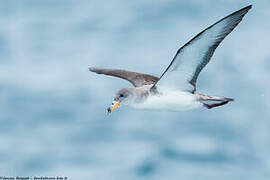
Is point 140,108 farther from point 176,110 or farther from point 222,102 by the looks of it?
point 222,102

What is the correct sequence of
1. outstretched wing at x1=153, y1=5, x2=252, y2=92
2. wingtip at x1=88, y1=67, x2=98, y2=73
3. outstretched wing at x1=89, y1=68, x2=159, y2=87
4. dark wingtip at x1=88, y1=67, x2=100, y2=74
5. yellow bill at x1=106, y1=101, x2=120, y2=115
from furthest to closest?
wingtip at x1=88, y1=67, x2=98, y2=73 < dark wingtip at x1=88, y1=67, x2=100, y2=74 < outstretched wing at x1=89, y1=68, x2=159, y2=87 < yellow bill at x1=106, y1=101, x2=120, y2=115 < outstretched wing at x1=153, y1=5, x2=252, y2=92

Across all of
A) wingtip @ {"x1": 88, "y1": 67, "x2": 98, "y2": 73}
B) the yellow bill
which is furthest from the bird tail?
wingtip @ {"x1": 88, "y1": 67, "x2": 98, "y2": 73}

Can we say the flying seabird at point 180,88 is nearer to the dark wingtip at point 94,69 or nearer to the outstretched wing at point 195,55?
the outstretched wing at point 195,55

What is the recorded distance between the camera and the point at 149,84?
15.5 m

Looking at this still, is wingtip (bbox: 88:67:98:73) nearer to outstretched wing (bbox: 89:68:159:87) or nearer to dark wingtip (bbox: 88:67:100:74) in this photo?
dark wingtip (bbox: 88:67:100:74)

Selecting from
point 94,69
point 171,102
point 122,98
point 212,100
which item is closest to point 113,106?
point 122,98

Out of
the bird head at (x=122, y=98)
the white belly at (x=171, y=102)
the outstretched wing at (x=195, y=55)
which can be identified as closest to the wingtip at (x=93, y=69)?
the bird head at (x=122, y=98)

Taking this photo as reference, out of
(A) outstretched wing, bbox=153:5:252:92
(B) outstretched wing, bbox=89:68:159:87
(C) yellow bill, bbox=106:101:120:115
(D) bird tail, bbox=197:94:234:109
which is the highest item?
(B) outstretched wing, bbox=89:68:159:87

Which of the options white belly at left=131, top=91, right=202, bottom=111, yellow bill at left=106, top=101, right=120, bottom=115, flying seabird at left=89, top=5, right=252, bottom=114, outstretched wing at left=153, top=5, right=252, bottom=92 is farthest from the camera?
yellow bill at left=106, top=101, right=120, bottom=115

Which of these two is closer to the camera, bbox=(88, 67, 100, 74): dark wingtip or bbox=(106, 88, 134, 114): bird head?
bbox=(106, 88, 134, 114): bird head

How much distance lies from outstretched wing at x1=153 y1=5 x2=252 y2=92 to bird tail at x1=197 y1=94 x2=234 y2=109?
300mm

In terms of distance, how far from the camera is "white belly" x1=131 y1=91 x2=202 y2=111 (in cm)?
1327

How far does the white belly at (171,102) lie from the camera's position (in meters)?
13.3

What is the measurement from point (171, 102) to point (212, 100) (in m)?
0.93
